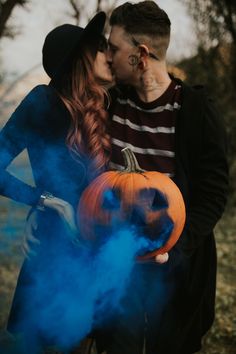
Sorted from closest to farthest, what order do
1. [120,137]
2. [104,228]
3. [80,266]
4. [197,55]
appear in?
[104,228] < [80,266] < [120,137] < [197,55]

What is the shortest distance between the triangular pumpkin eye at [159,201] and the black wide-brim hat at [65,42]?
71cm

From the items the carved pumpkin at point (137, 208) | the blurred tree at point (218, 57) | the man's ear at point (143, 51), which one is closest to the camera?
the carved pumpkin at point (137, 208)

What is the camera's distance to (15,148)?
7.55ft

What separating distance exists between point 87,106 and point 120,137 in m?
0.22

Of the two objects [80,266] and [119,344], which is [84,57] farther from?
[119,344]

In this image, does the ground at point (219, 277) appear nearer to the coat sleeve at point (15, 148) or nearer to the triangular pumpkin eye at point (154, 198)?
the coat sleeve at point (15, 148)

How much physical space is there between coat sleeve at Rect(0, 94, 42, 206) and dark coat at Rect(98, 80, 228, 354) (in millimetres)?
516

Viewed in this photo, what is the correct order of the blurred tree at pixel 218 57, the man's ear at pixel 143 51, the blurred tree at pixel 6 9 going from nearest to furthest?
the man's ear at pixel 143 51
the blurred tree at pixel 6 9
the blurred tree at pixel 218 57

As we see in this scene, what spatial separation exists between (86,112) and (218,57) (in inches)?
301

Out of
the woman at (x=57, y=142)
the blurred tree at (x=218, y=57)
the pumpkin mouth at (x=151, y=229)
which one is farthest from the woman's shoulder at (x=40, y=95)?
the blurred tree at (x=218, y=57)

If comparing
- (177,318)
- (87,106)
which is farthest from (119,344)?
(87,106)

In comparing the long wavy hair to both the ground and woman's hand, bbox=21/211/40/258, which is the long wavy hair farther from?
the ground

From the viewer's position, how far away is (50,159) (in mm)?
2363

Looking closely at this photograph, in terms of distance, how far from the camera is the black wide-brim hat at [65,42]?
2.32m
